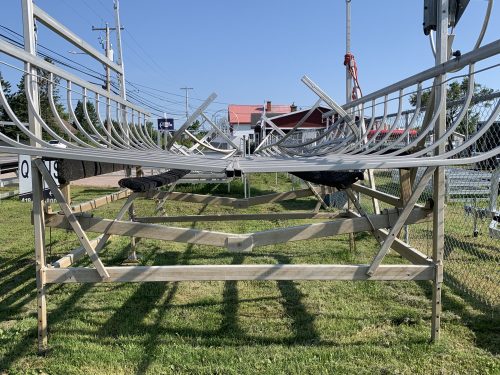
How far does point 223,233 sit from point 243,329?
2.91ft

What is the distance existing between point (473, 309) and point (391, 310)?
68cm

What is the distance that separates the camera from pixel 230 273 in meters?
2.65

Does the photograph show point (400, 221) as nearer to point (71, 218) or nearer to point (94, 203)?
point (71, 218)

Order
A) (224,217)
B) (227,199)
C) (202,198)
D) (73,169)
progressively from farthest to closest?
(202,198), (227,199), (224,217), (73,169)

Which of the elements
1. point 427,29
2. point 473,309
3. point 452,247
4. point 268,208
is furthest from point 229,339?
point 268,208

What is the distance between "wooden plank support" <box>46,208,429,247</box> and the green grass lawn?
717 mm

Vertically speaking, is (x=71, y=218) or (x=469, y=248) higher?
(x=71, y=218)

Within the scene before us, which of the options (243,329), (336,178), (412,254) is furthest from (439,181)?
(243,329)

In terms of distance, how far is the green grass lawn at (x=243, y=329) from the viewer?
260 cm

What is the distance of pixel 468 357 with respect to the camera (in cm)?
267

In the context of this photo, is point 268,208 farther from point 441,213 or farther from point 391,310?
point 441,213

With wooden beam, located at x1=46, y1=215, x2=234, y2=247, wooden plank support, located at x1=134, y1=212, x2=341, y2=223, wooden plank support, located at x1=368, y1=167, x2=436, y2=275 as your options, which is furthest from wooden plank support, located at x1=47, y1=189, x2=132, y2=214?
wooden plank support, located at x1=368, y1=167, x2=436, y2=275

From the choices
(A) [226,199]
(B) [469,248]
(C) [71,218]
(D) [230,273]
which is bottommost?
(B) [469,248]

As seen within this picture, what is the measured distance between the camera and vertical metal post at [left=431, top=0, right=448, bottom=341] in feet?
8.51
